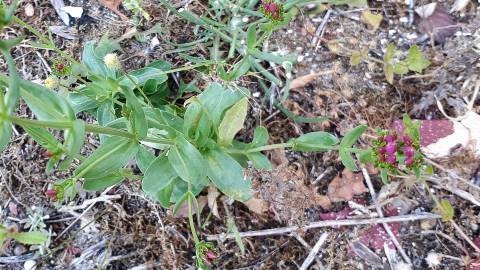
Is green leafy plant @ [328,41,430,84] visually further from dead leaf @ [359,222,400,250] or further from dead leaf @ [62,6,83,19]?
dead leaf @ [62,6,83,19]

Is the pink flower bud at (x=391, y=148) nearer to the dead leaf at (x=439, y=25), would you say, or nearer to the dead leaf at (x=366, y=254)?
the dead leaf at (x=366, y=254)

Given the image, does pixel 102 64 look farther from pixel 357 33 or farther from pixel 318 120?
pixel 357 33

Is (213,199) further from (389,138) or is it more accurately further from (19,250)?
(389,138)

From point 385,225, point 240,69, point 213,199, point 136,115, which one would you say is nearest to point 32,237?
point 136,115

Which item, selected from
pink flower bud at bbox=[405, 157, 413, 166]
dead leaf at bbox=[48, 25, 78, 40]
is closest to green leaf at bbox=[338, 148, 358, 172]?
pink flower bud at bbox=[405, 157, 413, 166]

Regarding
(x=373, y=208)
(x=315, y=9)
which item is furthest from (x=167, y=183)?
(x=315, y=9)

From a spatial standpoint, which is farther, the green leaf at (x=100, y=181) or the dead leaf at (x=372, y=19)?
the dead leaf at (x=372, y=19)

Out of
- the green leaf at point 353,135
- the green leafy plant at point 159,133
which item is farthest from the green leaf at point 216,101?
the green leaf at point 353,135
